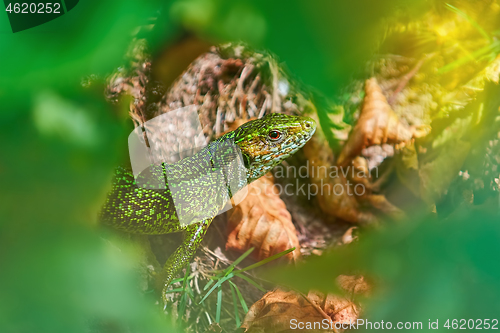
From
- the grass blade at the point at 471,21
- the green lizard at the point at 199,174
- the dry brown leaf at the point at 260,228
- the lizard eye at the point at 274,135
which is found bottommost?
the dry brown leaf at the point at 260,228

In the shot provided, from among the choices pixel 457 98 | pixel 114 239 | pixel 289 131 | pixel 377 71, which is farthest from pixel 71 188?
pixel 457 98

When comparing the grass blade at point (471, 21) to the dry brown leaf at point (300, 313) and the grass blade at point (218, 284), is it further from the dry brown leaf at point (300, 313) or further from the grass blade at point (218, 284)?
the grass blade at point (218, 284)

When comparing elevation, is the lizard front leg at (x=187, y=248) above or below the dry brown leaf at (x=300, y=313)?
above

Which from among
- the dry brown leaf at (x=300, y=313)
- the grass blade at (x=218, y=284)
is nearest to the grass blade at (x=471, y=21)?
the dry brown leaf at (x=300, y=313)

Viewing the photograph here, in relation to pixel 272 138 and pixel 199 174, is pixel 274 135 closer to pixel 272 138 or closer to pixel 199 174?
pixel 272 138

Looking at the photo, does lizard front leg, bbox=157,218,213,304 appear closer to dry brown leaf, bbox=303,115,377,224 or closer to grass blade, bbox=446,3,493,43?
dry brown leaf, bbox=303,115,377,224

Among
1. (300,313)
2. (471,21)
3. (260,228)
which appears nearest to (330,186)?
(260,228)

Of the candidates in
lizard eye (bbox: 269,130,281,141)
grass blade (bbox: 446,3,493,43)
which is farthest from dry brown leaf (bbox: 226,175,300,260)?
grass blade (bbox: 446,3,493,43)
